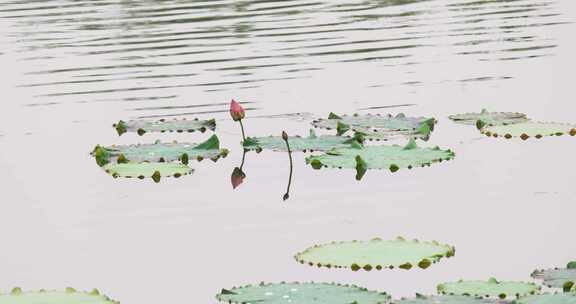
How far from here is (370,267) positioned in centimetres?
454

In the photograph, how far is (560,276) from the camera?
4.25 meters

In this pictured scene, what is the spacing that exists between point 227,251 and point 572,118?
3471 millimetres

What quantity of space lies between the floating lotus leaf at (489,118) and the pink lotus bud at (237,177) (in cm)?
170

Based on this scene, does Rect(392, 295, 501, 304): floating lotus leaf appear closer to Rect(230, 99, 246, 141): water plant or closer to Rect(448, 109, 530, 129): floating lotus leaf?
Rect(230, 99, 246, 141): water plant

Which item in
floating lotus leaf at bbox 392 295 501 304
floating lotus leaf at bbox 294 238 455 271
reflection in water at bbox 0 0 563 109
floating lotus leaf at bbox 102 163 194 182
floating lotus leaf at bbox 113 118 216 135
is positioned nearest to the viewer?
floating lotus leaf at bbox 392 295 501 304

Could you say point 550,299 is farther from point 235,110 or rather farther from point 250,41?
point 250,41

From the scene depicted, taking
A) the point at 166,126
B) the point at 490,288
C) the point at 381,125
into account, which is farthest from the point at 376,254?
the point at 166,126

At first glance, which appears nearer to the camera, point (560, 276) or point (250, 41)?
point (560, 276)

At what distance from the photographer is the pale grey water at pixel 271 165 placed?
4820 millimetres

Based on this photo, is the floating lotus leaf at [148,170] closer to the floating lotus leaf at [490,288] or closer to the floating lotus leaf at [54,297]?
the floating lotus leaf at [54,297]

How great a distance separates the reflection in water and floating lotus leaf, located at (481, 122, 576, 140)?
2429mm

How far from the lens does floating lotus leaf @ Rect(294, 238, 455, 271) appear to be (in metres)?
4.55

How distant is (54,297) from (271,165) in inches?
106

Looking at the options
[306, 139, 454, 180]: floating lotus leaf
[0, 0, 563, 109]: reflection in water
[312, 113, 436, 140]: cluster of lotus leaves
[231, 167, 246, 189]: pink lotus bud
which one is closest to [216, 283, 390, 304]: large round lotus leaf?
[231, 167, 246, 189]: pink lotus bud
